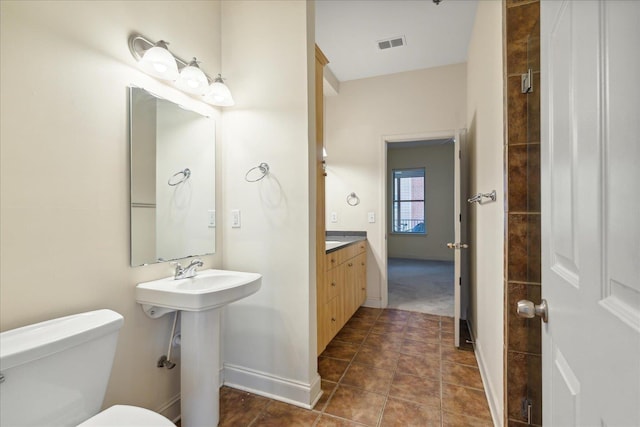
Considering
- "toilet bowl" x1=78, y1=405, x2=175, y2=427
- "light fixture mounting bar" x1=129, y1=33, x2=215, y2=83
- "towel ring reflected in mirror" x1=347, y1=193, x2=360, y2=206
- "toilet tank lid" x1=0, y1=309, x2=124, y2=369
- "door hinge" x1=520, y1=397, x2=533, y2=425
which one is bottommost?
"door hinge" x1=520, y1=397, x2=533, y2=425

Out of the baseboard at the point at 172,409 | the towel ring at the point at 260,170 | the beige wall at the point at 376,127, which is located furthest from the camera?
the beige wall at the point at 376,127

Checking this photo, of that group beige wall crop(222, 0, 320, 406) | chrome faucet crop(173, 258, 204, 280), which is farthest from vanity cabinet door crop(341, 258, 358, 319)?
chrome faucet crop(173, 258, 204, 280)

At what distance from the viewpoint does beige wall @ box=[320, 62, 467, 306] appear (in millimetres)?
3395

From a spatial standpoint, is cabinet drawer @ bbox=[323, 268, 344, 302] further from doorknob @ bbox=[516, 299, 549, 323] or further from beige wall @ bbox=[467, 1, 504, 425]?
doorknob @ bbox=[516, 299, 549, 323]

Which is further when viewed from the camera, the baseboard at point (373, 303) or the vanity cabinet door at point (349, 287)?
the baseboard at point (373, 303)

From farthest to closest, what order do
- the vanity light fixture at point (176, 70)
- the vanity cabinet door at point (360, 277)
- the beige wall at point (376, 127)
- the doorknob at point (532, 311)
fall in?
the beige wall at point (376, 127) < the vanity cabinet door at point (360, 277) < the vanity light fixture at point (176, 70) < the doorknob at point (532, 311)

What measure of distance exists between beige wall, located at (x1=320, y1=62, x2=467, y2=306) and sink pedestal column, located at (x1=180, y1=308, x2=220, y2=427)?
2487 mm

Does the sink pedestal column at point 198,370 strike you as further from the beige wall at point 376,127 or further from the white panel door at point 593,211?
the beige wall at point 376,127

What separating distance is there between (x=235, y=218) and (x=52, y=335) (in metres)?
1.13

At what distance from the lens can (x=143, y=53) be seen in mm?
1486

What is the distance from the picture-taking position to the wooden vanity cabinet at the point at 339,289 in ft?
7.49

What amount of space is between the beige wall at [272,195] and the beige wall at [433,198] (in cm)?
574

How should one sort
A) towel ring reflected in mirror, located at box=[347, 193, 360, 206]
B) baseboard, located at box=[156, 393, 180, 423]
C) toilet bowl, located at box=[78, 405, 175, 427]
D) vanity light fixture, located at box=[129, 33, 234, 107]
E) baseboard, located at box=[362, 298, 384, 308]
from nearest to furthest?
toilet bowl, located at box=[78, 405, 175, 427] → vanity light fixture, located at box=[129, 33, 234, 107] → baseboard, located at box=[156, 393, 180, 423] → baseboard, located at box=[362, 298, 384, 308] → towel ring reflected in mirror, located at box=[347, 193, 360, 206]


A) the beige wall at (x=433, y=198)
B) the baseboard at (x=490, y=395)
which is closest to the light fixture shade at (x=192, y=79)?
→ the baseboard at (x=490, y=395)
